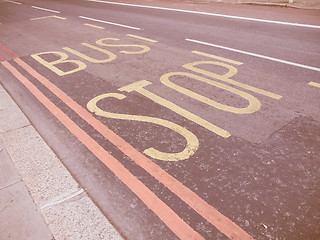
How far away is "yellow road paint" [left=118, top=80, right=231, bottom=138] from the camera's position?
3.67m

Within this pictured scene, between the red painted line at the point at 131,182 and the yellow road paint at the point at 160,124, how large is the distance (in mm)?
439

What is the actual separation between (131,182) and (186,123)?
4.56 feet

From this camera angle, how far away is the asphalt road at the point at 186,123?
2.52 metres

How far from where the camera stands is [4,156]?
3305 mm

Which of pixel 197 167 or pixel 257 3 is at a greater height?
pixel 257 3

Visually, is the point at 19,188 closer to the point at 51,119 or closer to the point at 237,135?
the point at 51,119

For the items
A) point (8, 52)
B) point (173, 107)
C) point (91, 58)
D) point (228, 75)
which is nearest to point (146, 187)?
point (173, 107)

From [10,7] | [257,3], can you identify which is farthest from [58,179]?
[10,7]

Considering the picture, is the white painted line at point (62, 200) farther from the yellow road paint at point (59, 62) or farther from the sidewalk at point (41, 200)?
the yellow road paint at point (59, 62)

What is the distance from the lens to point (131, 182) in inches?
113

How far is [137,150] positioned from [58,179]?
3.35 ft

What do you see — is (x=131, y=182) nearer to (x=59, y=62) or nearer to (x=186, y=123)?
(x=186, y=123)

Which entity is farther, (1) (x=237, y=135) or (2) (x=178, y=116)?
(2) (x=178, y=116)

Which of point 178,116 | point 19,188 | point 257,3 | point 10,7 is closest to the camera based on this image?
point 19,188
